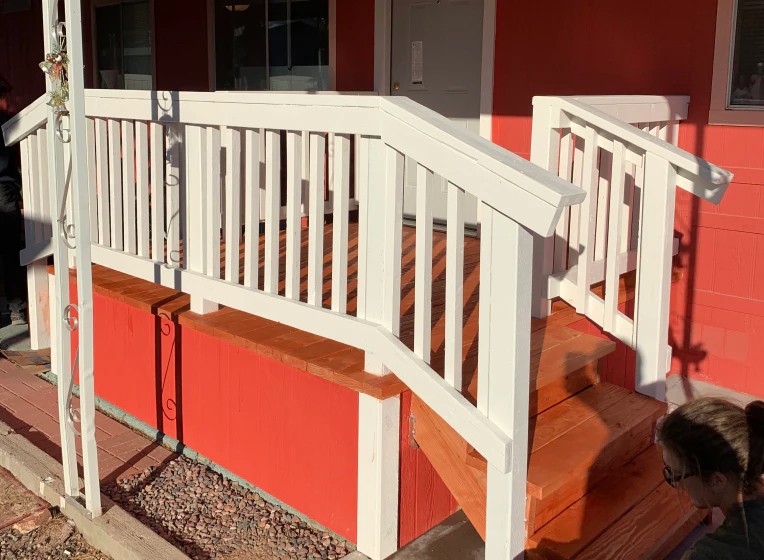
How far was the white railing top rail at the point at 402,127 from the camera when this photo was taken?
8.20 feet

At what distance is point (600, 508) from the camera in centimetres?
321

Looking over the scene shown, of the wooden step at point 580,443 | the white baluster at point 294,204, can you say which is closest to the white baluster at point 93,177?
the white baluster at point 294,204

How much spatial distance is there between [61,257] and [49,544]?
1.22 metres

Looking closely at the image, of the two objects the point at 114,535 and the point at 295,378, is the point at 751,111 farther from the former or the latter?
the point at 114,535

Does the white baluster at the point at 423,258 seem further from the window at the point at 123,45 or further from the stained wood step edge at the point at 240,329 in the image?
the window at the point at 123,45

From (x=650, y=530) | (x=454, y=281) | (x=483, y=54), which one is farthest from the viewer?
(x=483, y=54)

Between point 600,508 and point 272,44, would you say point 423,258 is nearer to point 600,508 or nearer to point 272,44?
point 600,508

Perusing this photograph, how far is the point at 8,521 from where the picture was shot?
3.90 metres

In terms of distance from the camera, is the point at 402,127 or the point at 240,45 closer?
the point at 402,127

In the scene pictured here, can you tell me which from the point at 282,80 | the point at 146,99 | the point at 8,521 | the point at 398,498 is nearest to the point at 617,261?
the point at 398,498

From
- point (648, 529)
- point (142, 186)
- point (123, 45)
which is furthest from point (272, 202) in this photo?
point (123, 45)

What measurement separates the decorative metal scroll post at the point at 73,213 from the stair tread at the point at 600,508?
→ 6.15 ft

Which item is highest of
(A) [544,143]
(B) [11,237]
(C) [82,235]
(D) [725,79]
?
(D) [725,79]

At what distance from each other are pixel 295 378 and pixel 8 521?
1.45 m
